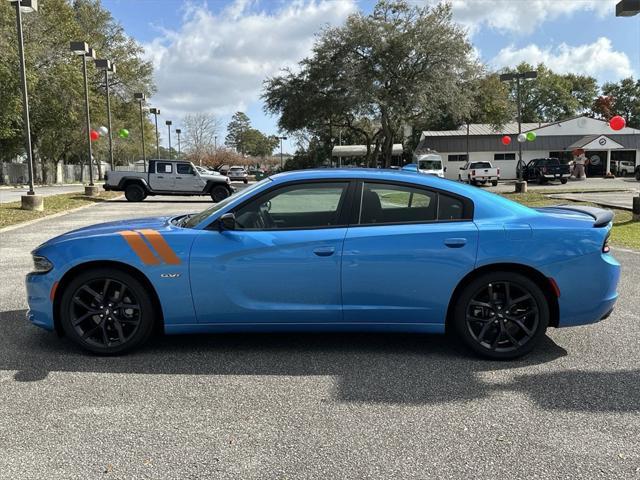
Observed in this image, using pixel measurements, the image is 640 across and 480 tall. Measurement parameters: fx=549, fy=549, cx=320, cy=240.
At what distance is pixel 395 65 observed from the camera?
36.9 m

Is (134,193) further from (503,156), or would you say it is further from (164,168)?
(503,156)

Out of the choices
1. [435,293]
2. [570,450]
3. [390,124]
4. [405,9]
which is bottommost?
[570,450]

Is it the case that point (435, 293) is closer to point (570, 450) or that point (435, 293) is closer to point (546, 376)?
point (546, 376)

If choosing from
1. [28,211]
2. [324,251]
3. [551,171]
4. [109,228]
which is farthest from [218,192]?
[551,171]

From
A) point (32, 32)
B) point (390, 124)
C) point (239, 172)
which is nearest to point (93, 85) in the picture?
point (32, 32)

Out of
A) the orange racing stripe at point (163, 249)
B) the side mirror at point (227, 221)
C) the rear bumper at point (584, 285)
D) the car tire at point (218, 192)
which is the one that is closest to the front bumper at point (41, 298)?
the orange racing stripe at point (163, 249)

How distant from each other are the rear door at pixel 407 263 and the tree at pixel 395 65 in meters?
33.4

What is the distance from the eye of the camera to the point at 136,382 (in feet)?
12.6

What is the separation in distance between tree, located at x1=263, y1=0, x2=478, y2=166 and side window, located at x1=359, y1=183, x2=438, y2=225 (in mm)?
33172

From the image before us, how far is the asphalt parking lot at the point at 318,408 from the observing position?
2.83 m

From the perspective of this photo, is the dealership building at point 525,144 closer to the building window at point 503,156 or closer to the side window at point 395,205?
the building window at point 503,156

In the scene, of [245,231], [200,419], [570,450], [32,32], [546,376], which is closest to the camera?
[570,450]

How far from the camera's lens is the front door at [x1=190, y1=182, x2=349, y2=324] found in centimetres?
412

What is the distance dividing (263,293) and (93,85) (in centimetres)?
4360
